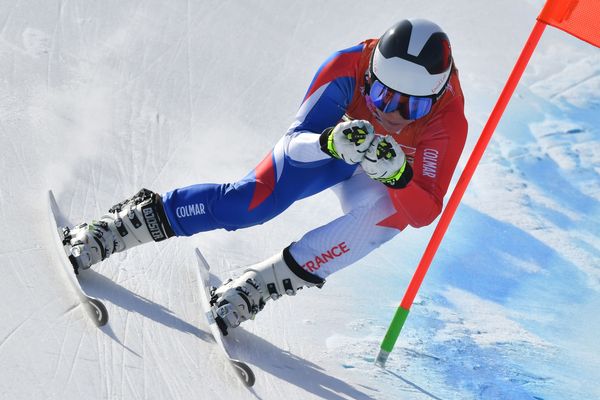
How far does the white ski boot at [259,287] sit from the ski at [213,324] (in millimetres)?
45

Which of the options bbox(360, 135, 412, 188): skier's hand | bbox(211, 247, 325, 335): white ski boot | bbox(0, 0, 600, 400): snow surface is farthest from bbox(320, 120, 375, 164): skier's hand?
bbox(0, 0, 600, 400): snow surface

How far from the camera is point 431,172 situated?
14.1ft

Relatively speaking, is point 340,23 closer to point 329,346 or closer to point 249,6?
point 249,6

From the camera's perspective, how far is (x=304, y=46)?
26.6 ft

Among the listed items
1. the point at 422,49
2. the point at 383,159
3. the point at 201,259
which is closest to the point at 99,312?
the point at 201,259

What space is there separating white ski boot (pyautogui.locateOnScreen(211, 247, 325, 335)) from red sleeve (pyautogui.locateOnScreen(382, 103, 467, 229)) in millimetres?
511

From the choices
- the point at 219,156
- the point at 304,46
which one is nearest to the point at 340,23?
the point at 304,46

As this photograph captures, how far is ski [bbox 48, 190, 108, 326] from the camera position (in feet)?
13.4

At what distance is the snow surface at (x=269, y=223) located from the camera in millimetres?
4168

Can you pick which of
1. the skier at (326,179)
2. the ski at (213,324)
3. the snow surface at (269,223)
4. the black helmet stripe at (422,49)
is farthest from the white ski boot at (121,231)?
the black helmet stripe at (422,49)

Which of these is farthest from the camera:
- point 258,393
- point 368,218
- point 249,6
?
point 249,6

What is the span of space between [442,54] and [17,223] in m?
2.45

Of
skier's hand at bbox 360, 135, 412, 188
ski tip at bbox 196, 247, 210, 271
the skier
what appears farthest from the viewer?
ski tip at bbox 196, 247, 210, 271

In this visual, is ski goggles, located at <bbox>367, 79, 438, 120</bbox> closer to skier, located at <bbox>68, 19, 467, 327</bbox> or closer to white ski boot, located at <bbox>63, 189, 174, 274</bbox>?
skier, located at <bbox>68, 19, 467, 327</bbox>
